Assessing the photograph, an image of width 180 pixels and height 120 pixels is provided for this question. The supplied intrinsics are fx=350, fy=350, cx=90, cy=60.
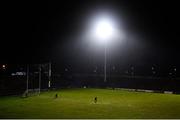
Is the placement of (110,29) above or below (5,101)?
above

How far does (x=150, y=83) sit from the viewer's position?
5872 centimetres

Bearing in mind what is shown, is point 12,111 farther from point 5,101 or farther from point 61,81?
point 61,81

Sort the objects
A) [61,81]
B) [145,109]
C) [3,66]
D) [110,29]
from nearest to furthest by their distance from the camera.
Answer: [145,109], [110,29], [61,81], [3,66]

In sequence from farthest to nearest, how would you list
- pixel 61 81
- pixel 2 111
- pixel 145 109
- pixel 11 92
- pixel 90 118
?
1. pixel 61 81
2. pixel 11 92
3. pixel 145 109
4. pixel 2 111
5. pixel 90 118

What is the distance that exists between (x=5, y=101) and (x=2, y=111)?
568 centimetres

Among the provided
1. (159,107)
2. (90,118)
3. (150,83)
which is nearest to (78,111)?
(90,118)

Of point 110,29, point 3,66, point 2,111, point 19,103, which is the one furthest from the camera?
point 3,66

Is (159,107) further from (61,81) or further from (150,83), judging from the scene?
(150,83)

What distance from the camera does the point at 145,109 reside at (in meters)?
24.1

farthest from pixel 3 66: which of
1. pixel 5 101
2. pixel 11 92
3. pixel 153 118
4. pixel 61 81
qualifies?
pixel 153 118

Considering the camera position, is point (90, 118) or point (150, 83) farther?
point (150, 83)

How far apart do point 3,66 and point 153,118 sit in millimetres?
51798

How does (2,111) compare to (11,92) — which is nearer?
(2,111)

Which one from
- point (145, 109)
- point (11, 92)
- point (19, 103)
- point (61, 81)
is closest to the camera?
point (145, 109)
